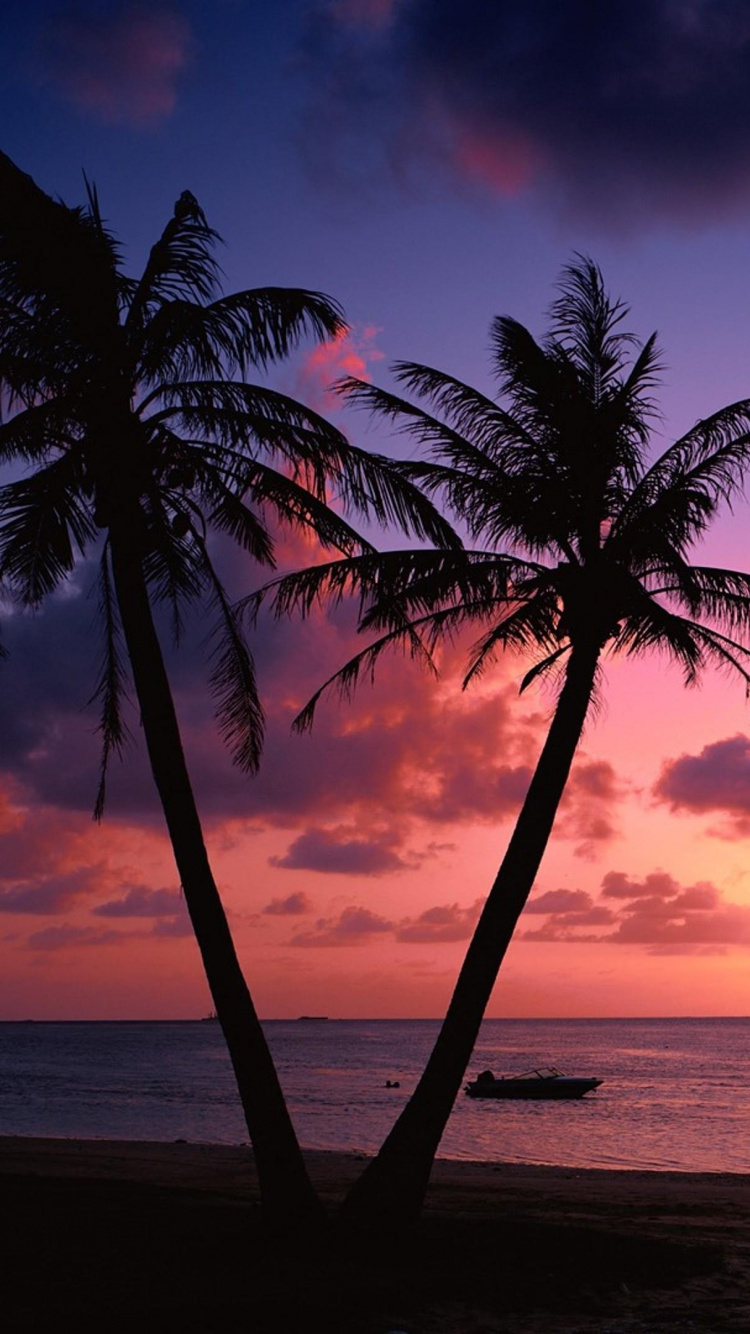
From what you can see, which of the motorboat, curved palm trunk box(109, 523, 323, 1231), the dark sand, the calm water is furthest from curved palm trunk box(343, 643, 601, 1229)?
the motorboat

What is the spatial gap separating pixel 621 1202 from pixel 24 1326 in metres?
15.1

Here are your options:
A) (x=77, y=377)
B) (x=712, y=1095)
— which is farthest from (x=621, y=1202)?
(x=712, y=1095)

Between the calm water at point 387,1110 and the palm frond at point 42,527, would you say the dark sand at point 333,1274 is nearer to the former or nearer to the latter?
the palm frond at point 42,527

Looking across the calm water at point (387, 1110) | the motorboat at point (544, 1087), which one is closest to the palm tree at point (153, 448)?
the calm water at point (387, 1110)

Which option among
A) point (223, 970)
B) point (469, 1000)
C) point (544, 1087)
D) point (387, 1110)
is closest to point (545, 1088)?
point (544, 1087)

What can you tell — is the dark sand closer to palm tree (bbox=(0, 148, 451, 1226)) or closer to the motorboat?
palm tree (bbox=(0, 148, 451, 1226))

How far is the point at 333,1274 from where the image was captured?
9.79 meters

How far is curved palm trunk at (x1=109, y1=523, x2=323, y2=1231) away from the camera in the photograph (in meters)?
10.7

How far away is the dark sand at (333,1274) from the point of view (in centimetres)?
858

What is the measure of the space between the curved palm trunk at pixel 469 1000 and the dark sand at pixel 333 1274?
440 millimetres

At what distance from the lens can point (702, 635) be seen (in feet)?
45.2

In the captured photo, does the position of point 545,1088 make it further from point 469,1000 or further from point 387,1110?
point 469,1000

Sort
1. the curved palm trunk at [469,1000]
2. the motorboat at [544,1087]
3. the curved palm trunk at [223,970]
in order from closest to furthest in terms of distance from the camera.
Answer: the curved palm trunk at [223,970] → the curved palm trunk at [469,1000] → the motorboat at [544,1087]

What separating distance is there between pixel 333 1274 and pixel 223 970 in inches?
106
